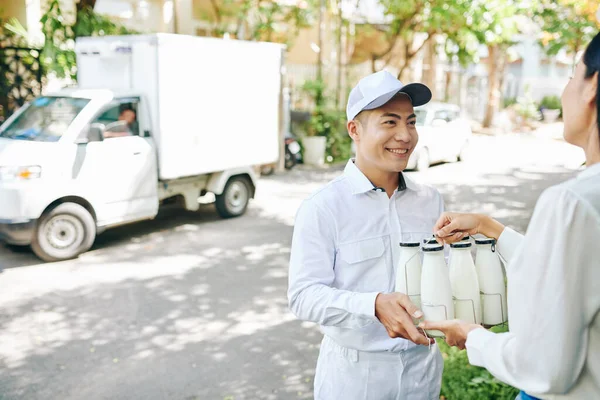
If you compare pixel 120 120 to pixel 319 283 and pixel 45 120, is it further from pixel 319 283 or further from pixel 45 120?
pixel 319 283

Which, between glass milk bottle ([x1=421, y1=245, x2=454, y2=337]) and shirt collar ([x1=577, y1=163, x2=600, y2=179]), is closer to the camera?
shirt collar ([x1=577, y1=163, x2=600, y2=179])

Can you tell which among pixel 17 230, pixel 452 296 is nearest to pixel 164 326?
pixel 17 230

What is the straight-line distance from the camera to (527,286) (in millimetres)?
1394

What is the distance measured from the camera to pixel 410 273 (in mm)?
2061

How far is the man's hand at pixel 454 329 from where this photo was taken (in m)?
1.76

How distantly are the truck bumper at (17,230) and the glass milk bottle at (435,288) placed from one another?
22.0 feet

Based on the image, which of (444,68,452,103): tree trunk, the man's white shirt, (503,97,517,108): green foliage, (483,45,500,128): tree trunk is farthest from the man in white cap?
(503,97,517,108): green foliage

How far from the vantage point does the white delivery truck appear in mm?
7738

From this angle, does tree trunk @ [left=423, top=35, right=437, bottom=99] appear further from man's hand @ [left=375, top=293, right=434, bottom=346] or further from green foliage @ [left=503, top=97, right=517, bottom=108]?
man's hand @ [left=375, top=293, right=434, bottom=346]

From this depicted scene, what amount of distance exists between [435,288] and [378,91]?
2.55ft

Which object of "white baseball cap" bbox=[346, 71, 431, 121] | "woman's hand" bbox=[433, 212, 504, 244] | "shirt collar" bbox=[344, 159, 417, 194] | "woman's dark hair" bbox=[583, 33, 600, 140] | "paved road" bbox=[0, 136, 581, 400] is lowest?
"paved road" bbox=[0, 136, 581, 400]

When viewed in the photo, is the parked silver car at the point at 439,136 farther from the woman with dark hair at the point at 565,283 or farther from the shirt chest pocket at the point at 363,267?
the woman with dark hair at the point at 565,283

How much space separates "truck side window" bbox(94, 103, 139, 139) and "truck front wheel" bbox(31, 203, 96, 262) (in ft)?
3.93

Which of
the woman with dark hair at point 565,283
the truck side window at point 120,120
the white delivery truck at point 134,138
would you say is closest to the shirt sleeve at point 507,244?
the woman with dark hair at point 565,283
